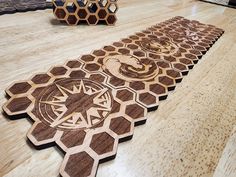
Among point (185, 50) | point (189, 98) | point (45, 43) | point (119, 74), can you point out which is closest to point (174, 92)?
point (189, 98)

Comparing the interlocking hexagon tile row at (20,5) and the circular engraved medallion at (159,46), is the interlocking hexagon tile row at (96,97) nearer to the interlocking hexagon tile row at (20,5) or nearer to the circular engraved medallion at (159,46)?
the circular engraved medallion at (159,46)

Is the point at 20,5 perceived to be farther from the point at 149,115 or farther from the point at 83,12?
the point at 149,115

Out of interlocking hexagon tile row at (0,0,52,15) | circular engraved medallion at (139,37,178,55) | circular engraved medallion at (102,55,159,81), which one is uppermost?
interlocking hexagon tile row at (0,0,52,15)

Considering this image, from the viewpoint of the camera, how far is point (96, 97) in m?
0.72

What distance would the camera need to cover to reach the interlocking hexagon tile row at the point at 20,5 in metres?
1.45

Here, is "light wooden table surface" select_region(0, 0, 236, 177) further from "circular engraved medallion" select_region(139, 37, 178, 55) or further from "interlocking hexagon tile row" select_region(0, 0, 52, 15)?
"circular engraved medallion" select_region(139, 37, 178, 55)

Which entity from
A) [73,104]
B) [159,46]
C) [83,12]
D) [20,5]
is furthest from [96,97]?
[20,5]

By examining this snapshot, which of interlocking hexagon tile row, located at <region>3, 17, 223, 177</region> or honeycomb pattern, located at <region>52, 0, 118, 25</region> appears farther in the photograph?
honeycomb pattern, located at <region>52, 0, 118, 25</region>

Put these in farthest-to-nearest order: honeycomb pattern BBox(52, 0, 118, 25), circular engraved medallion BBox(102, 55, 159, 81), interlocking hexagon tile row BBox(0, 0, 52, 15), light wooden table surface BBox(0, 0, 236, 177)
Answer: interlocking hexagon tile row BBox(0, 0, 52, 15), honeycomb pattern BBox(52, 0, 118, 25), circular engraved medallion BBox(102, 55, 159, 81), light wooden table surface BBox(0, 0, 236, 177)

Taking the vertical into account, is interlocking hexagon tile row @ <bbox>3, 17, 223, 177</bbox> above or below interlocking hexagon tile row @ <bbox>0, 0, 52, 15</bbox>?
below

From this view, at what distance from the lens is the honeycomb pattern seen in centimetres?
133

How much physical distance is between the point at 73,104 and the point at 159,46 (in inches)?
28.4

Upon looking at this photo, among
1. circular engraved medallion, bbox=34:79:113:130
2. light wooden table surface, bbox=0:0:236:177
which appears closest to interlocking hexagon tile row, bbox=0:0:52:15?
light wooden table surface, bbox=0:0:236:177

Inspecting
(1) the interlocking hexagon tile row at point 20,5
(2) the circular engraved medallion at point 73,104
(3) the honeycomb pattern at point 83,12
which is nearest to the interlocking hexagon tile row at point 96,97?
(2) the circular engraved medallion at point 73,104
